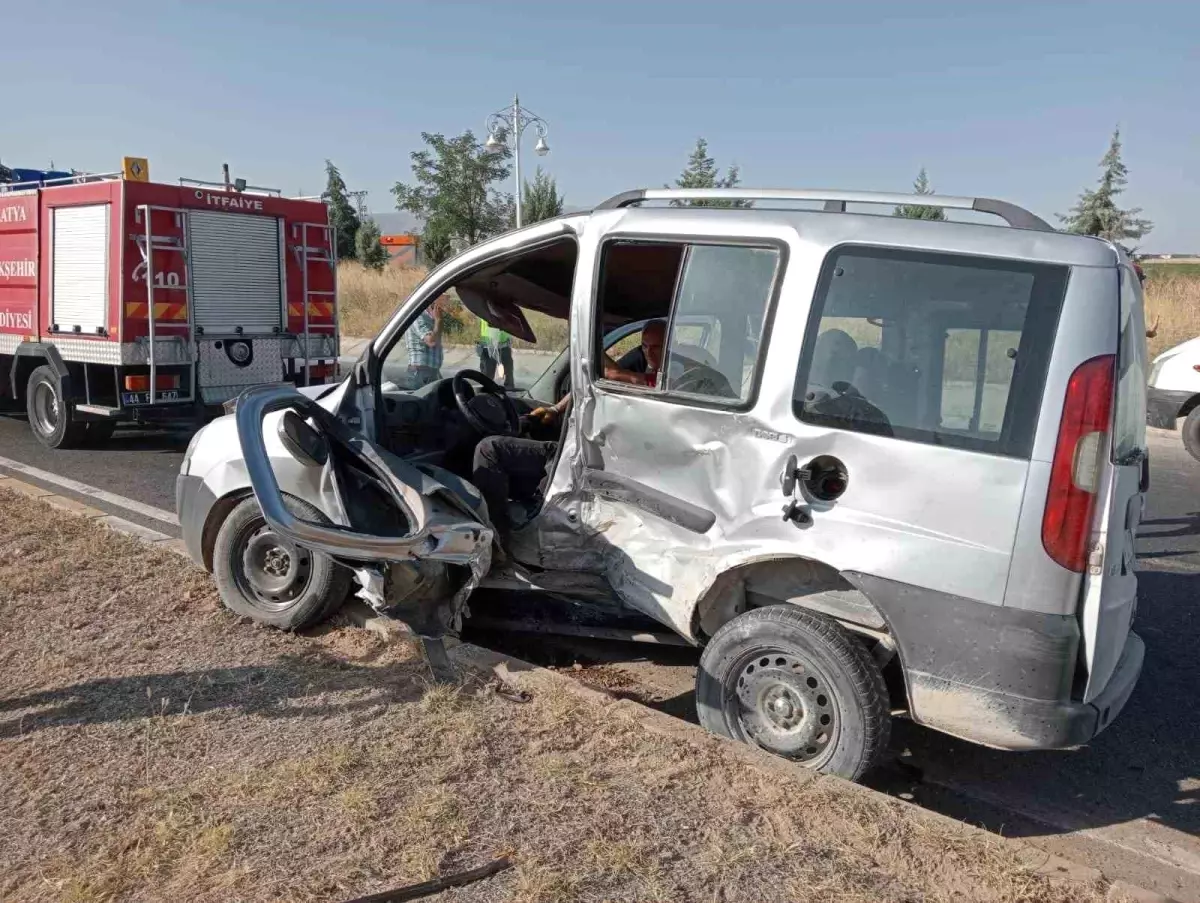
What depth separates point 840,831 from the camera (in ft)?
9.47

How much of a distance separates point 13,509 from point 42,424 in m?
4.89

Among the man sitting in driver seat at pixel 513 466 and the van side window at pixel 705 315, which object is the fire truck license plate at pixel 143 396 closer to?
the man sitting in driver seat at pixel 513 466

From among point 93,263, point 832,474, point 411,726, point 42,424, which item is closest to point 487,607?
point 411,726

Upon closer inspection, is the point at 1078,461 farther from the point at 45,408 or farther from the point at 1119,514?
the point at 45,408

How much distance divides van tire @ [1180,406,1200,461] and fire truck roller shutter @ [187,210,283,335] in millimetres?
10587

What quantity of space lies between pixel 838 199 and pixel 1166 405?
340 inches

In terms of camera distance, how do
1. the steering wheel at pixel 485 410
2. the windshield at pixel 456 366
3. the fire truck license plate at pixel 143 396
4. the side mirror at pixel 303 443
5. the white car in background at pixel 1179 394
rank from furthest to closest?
the white car in background at pixel 1179 394 < the fire truck license plate at pixel 143 396 < the steering wheel at pixel 485 410 < the windshield at pixel 456 366 < the side mirror at pixel 303 443

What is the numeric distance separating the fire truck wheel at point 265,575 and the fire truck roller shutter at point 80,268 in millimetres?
6395

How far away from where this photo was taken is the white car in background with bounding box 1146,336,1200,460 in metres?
10.1

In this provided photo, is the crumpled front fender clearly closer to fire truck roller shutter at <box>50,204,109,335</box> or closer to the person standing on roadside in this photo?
the person standing on roadside

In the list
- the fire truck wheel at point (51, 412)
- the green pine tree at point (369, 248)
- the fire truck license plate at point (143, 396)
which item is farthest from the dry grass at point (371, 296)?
the fire truck license plate at point (143, 396)

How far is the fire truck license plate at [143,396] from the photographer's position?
9.68 metres

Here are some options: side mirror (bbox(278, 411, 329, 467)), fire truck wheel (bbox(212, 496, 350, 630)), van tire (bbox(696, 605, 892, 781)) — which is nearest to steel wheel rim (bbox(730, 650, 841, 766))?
van tire (bbox(696, 605, 892, 781))

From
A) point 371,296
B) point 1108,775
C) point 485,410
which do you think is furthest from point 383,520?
point 371,296
